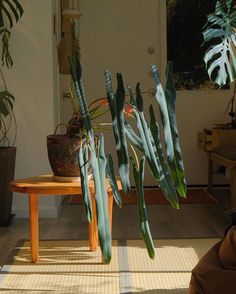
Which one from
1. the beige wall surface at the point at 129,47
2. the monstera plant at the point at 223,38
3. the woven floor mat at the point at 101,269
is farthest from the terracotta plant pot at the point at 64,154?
the beige wall surface at the point at 129,47

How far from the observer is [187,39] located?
511 centimetres

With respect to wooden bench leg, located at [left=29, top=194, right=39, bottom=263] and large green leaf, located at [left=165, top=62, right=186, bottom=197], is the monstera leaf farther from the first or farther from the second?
wooden bench leg, located at [left=29, top=194, right=39, bottom=263]

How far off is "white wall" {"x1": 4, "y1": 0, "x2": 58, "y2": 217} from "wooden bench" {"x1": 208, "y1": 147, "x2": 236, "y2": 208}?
1375 millimetres

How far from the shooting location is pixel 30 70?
3.90m

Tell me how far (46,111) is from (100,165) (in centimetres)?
306

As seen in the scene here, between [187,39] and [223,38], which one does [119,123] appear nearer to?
[223,38]

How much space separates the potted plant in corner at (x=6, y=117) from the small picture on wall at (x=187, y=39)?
6.09 ft

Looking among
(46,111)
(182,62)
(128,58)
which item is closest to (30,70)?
(46,111)

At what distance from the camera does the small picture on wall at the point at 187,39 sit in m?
5.08

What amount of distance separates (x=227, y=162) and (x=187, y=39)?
5.71ft

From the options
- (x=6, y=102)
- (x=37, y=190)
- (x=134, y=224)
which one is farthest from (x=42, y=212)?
(x=37, y=190)

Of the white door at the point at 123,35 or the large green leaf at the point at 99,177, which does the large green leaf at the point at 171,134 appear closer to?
the large green leaf at the point at 99,177

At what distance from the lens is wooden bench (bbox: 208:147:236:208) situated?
3.68 m

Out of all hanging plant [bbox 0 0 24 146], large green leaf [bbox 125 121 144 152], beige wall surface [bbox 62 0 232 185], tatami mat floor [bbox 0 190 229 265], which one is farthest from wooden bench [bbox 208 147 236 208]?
large green leaf [bbox 125 121 144 152]
